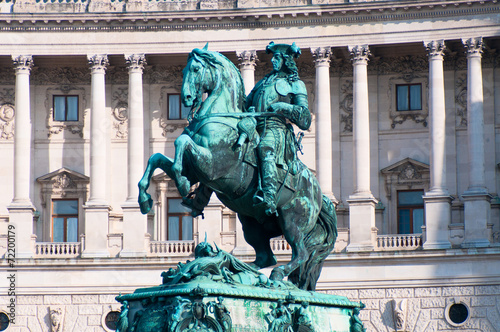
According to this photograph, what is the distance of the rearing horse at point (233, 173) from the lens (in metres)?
17.7

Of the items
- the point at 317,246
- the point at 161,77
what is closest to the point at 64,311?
the point at 161,77

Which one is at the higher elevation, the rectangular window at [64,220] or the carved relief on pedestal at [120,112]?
the carved relief on pedestal at [120,112]

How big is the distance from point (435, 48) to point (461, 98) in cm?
315

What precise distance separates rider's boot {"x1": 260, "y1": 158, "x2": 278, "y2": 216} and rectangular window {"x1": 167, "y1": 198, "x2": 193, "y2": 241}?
4080 centimetres

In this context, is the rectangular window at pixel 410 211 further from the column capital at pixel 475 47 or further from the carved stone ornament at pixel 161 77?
the carved stone ornament at pixel 161 77

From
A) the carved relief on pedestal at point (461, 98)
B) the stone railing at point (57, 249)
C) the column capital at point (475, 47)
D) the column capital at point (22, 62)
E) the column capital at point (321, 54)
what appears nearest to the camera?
the column capital at point (475, 47)

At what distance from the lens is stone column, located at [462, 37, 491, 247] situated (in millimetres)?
54562

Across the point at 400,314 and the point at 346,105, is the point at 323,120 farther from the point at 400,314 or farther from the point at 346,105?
the point at 400,314

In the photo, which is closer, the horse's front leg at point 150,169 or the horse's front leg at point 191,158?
the horse's front leg at point 191,158

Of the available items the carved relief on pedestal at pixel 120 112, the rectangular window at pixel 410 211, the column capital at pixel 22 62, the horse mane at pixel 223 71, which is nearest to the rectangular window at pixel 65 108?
the carved relief on pedestal at pixel 120 112

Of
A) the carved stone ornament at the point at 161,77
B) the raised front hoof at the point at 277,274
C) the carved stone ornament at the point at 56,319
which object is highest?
the carved stone ornament at the point at 161,77

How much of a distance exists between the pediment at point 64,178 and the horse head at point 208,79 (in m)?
41.6

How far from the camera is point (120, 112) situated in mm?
59969

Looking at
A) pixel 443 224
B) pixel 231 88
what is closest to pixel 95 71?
pixel 443 224
